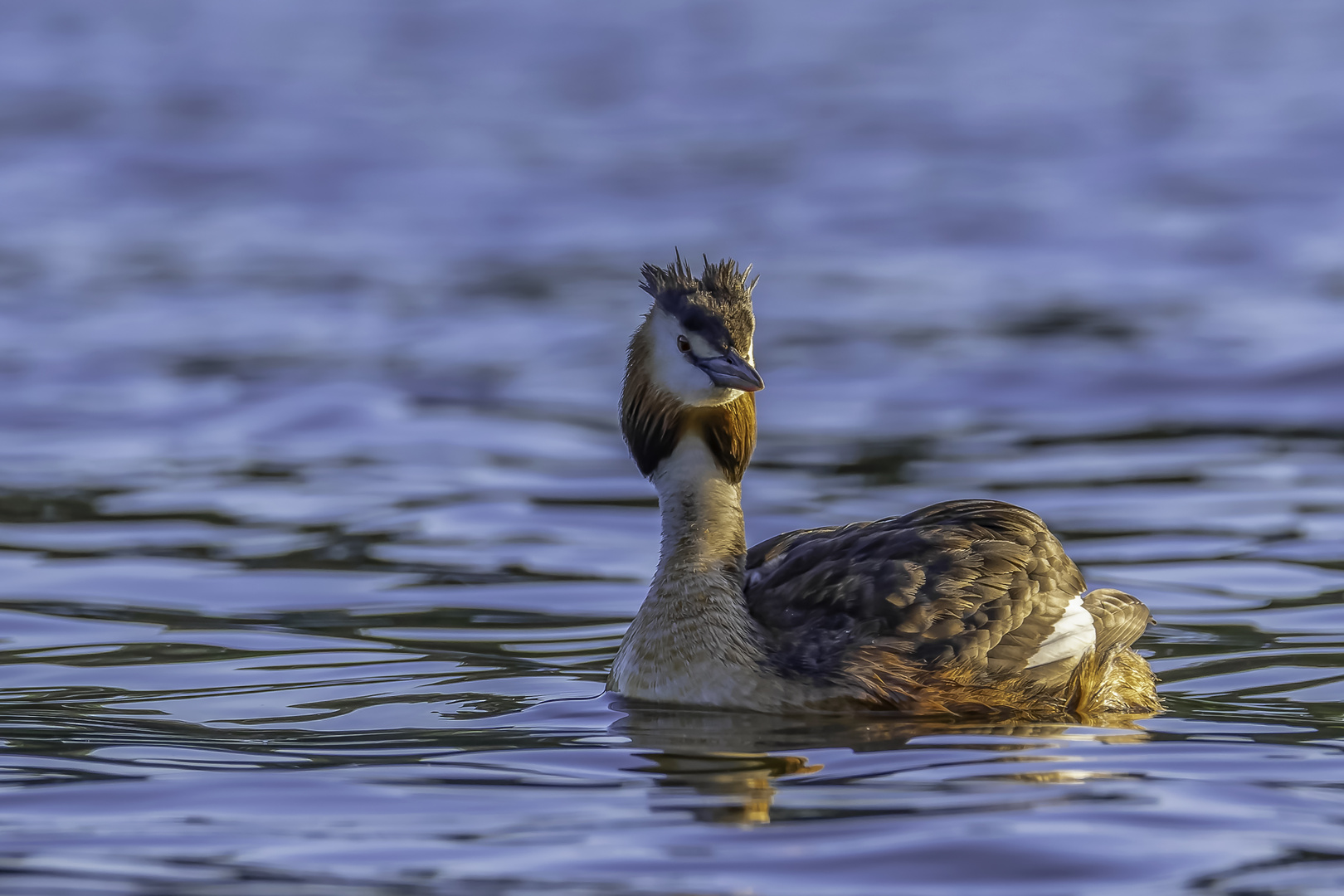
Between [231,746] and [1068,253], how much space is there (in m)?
16.2

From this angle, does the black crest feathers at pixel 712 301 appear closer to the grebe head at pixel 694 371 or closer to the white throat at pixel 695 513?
the grebe head at pixel 694 371

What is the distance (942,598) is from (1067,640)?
1.62 feet

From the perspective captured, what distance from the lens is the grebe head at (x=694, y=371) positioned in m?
7.18

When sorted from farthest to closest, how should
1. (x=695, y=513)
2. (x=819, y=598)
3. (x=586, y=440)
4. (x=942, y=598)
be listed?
1. (x=586, y=440)
2. (x=695, y=513)
3. (x=819, y=598)
4. (x=942, y=598)

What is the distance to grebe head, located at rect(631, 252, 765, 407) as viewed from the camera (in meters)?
7.15

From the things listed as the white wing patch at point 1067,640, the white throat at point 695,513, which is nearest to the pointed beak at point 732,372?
the white throat at point 695,513

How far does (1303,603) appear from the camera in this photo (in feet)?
30.0

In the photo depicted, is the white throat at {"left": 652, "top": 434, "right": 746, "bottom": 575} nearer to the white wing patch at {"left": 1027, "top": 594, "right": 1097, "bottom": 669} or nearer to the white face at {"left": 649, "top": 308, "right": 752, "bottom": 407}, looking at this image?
the white face at {"left": 649, "top": 308, "right": 752, "bottom": 407}

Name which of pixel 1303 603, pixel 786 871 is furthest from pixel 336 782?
pixel 1303 603

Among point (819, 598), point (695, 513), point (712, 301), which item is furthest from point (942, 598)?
point (712, 301)

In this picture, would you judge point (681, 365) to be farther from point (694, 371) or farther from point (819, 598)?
point (819, 598)

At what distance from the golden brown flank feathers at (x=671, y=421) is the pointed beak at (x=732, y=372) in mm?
292

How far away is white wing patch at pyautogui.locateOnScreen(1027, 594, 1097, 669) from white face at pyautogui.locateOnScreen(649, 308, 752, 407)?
147cm

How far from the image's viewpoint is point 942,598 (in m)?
7.21
